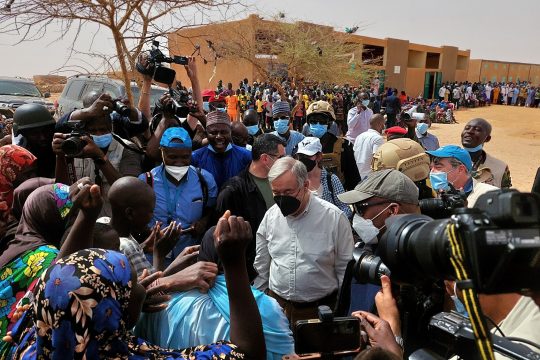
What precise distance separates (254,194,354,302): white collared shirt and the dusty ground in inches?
337

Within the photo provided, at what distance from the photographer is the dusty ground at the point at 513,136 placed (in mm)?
12594

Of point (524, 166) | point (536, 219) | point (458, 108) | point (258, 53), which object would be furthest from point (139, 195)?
point (458, 108)

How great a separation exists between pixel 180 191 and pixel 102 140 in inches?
28.7

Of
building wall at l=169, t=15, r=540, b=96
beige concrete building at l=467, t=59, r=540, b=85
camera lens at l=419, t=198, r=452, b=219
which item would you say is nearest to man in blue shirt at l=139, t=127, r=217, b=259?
camera lens at l=419, t=198, r=452, b=219

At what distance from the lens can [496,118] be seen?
92.1ft

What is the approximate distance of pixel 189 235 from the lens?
11.3 ft

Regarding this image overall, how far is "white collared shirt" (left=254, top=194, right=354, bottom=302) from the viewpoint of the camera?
2.66m

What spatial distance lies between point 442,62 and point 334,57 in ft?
78.1

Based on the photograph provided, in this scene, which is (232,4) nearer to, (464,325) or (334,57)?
(464,325)

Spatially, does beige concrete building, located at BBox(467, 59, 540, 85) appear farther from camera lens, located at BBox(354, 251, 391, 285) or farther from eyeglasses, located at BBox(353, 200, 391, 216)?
camera lens, located at BBox(354, 251, 391, 285)

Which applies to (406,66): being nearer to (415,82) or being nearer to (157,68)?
(415,82)

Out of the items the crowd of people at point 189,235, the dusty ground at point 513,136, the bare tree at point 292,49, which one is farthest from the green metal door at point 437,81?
the crowd of people at point 189,235

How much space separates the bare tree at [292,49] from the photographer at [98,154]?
444 inches

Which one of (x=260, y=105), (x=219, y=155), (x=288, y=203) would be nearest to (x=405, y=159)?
(x=288, y=203)
